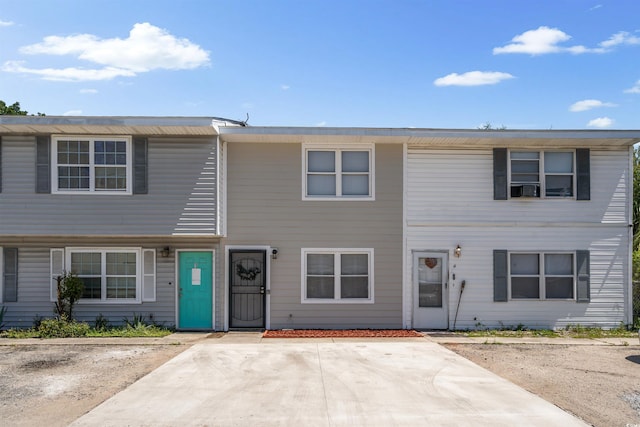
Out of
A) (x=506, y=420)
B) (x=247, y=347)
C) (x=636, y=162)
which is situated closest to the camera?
(x=506, y=420)

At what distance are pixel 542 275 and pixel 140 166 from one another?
1048 cm

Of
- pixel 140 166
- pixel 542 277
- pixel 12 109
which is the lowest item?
pixel 542 277

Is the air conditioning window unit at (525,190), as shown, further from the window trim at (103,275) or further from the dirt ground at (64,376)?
the window trim at (103,275)

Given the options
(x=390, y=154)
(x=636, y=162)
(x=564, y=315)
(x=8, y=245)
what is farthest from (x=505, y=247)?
(x=636, y=162)

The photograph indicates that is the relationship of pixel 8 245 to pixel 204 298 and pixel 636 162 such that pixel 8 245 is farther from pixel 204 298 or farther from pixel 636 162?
pixel 636 162

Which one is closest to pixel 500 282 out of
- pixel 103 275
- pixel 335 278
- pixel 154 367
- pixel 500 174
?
pixel 500 174

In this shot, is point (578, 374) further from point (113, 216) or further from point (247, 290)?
point (113, 216)

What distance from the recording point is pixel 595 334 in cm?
1256

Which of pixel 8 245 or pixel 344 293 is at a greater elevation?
pixel 8 245

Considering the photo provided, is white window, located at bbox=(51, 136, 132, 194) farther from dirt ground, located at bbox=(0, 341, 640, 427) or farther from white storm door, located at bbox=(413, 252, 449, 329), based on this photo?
white storm door, located at bbox=(413, 252, 449, 329)

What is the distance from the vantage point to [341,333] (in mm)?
12398

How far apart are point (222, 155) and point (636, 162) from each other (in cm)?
2445

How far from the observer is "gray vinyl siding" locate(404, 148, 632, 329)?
42.9 feet

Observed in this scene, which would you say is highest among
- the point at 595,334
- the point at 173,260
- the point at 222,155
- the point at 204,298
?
the point at 222,155
